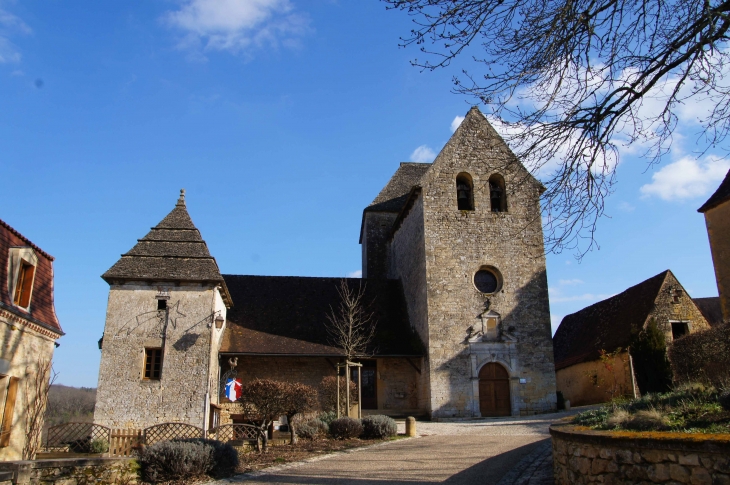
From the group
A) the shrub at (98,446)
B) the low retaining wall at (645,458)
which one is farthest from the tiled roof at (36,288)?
the low retaining wall at (645,458)

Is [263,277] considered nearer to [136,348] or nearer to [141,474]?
[136,348]

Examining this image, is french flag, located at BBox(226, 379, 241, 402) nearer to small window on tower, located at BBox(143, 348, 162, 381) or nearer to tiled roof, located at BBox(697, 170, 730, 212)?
small window on tower, located at BBox(143, 348, 162, 381)

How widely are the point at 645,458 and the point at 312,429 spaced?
11199mm

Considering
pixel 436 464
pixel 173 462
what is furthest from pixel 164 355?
pixel 436 464

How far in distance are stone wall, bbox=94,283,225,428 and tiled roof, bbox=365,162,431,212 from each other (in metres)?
13.6

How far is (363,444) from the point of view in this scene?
1380 centimetres

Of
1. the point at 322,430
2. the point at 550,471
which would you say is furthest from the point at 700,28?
the point at 322,430

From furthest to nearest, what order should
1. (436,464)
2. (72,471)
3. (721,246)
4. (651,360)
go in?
(721,246)
(651,360)
(436,464)
(72,471)

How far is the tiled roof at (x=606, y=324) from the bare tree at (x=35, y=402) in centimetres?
1794

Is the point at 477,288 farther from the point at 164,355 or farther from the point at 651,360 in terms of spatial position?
the point at 164,355

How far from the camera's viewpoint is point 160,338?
674 inches

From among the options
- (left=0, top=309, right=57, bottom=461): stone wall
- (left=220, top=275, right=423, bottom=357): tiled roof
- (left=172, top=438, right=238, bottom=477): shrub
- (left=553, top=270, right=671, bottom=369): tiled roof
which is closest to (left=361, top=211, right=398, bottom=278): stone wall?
(left=220, top=275, right=423, bottom=357): tiled roof

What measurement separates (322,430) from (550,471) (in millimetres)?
8532

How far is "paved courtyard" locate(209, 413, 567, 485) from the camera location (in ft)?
29.0
